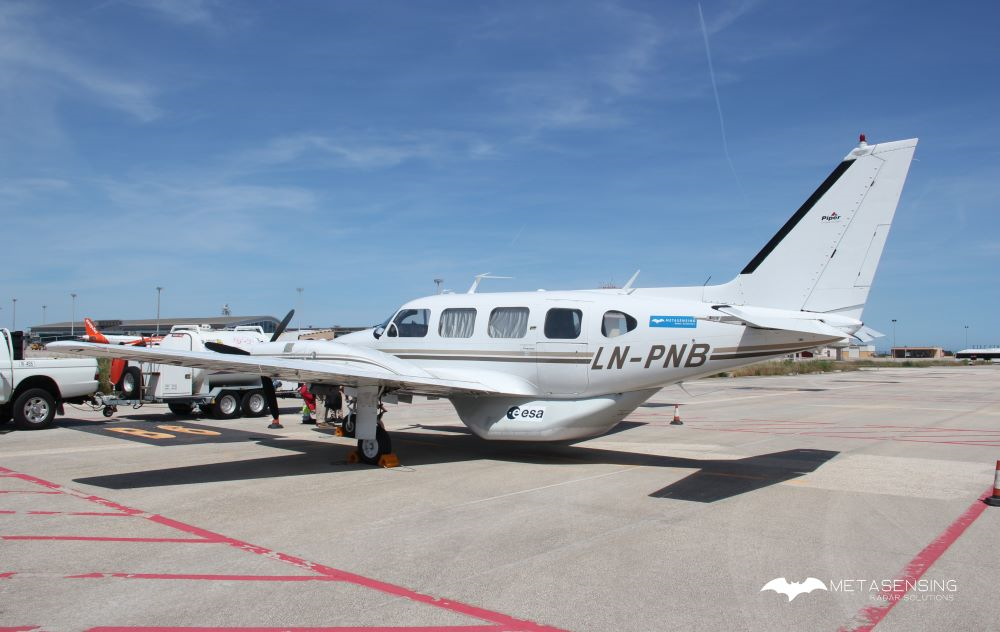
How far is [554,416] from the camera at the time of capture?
12648 millimetres

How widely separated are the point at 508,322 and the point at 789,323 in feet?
16.8

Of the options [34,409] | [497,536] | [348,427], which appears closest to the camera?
[497,536]

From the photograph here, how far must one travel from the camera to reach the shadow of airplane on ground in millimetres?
10977

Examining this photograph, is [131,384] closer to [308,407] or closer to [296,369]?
[308,407]

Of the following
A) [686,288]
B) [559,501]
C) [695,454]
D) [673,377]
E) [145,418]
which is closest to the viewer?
[559,501]

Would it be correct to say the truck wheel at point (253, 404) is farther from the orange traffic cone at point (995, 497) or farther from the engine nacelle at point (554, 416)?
the orange traffic cone at point (995, 497)

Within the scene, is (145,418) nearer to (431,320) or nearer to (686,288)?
(431,320)

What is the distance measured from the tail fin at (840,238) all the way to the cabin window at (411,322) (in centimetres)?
664

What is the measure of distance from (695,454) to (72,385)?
1569 centimetres

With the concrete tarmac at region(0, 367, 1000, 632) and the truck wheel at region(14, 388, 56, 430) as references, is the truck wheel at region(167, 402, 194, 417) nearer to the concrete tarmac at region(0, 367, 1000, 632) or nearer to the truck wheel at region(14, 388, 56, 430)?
the truck wheel at region(14, 388, 56, 430)

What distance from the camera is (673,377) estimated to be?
39.7 feet

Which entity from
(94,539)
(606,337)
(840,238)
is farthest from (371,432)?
(840,238)

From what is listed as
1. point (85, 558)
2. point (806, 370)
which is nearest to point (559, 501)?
point (85, 558)

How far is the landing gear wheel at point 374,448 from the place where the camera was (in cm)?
1284
